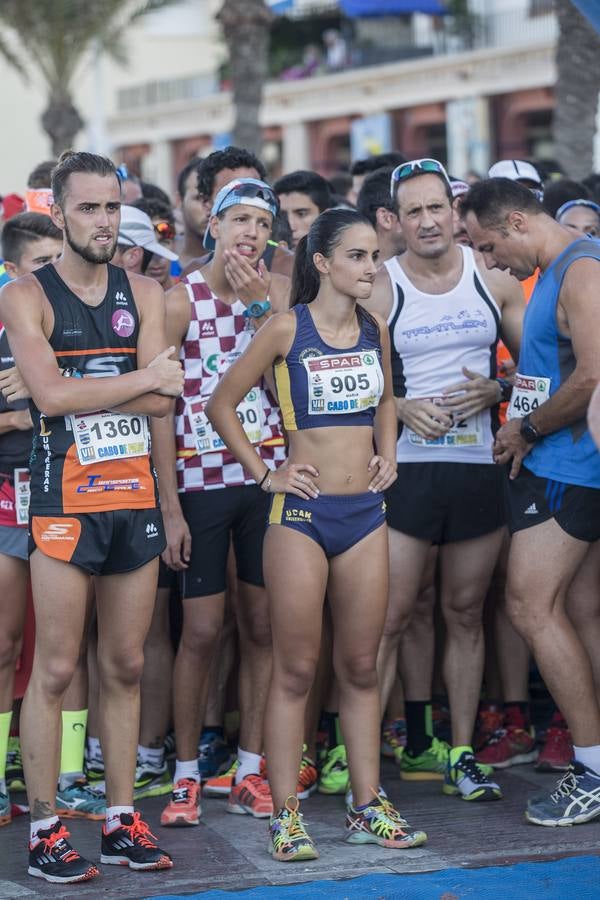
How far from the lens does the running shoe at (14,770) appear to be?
610 cm

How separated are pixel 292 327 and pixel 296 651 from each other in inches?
46.4

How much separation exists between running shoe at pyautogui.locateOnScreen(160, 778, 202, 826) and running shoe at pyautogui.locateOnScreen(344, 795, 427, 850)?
65cm

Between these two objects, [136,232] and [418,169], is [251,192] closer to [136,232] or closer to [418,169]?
[418,169]

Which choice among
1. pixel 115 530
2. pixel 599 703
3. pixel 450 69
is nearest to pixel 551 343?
pixel 599 703

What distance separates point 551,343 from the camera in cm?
557

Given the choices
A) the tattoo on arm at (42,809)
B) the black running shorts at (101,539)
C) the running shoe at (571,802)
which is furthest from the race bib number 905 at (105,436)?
the running shoe at (571,802)

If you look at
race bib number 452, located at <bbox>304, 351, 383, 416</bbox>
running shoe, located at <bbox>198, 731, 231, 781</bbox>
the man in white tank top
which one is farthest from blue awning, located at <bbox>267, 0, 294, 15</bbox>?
race bib number 452, located at <bbox>304, 351, 383, 416</bbox>

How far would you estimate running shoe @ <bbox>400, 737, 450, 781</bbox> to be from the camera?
6262mm

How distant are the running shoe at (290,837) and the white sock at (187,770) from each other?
0.65 m

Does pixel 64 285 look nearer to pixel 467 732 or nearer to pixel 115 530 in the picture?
pixel 115 530

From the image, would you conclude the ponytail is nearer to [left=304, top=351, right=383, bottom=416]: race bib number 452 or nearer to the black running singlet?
[left=304, top=351, right=383, bottom=416]: race bib number 452

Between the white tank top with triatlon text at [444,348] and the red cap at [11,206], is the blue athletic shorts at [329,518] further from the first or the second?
the red cap at [11,206]

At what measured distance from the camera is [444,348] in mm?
6129

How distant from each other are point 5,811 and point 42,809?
763mm
